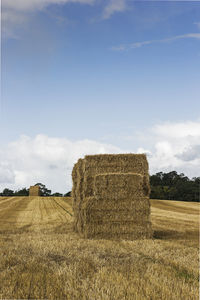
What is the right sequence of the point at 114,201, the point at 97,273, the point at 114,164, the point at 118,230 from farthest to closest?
1. the point at 114,164
2. the point at 114,201
3. the point at 118,230
4. the point at 97,273

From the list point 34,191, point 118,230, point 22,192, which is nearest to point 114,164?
point 118,230

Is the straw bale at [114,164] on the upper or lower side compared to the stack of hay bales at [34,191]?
upper

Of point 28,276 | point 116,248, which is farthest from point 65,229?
point 28,276

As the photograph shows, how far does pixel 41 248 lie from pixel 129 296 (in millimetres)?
3844

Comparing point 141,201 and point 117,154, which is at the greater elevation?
point 117,154

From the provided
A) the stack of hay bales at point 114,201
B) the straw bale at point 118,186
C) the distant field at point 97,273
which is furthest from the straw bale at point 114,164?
the distant field at point 97,273

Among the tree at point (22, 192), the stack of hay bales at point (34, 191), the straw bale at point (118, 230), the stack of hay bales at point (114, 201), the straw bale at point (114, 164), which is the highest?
the straw bale at point (114, 164)

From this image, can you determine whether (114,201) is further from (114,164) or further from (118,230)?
(114,164)

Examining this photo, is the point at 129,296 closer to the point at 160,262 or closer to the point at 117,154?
the point at 160,262

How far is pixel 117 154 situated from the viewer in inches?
441

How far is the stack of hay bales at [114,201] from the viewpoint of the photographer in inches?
390

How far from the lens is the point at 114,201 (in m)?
10.2

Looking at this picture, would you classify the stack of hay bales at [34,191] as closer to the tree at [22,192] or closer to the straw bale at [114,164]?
the tree at [22,192]

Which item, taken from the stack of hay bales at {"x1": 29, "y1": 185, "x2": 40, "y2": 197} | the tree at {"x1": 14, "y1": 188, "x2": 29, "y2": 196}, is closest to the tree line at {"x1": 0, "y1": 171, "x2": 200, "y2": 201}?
the stack of hay bales at {"x1": 29, "y1": 185, "x2": 40, "y2": 197}
